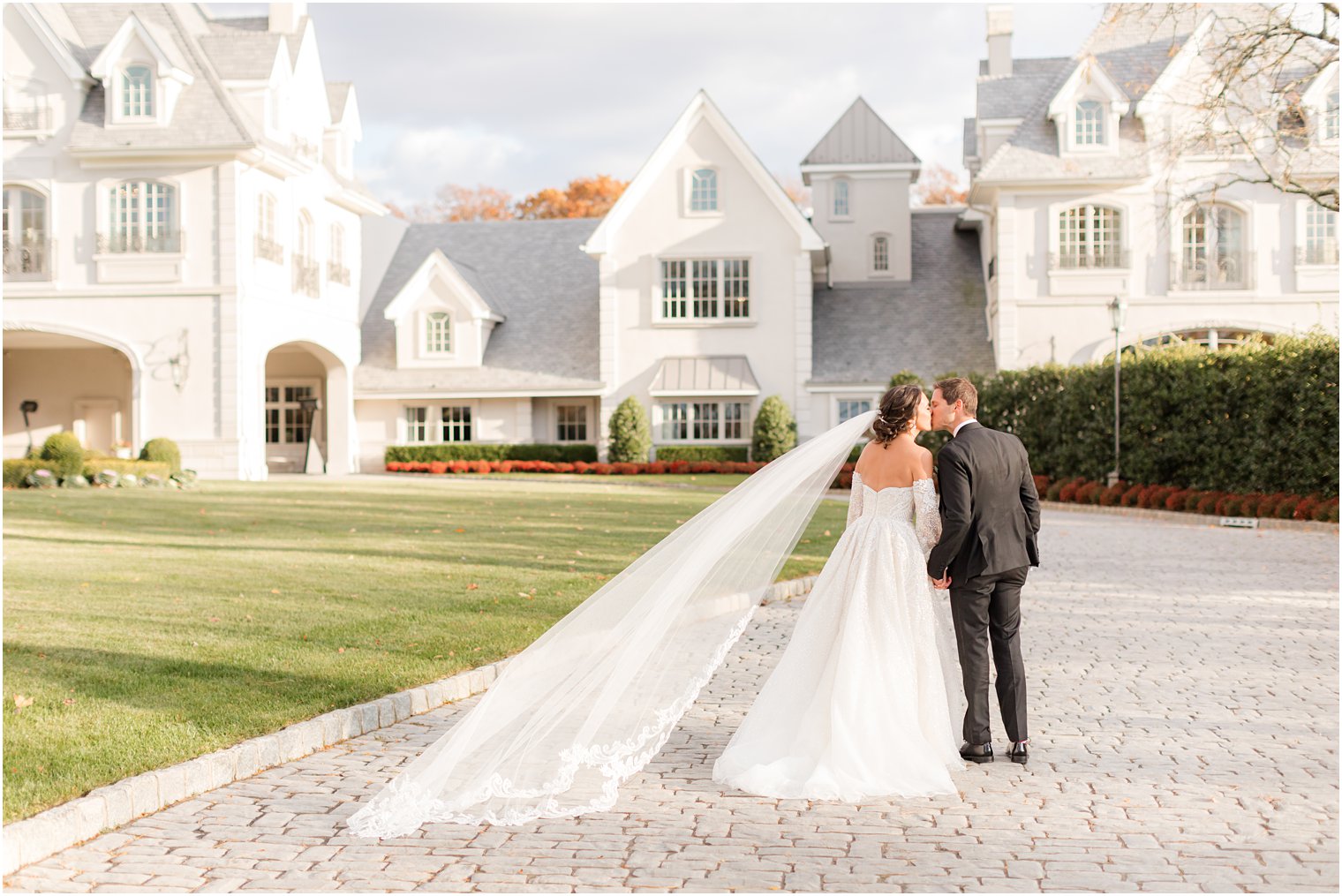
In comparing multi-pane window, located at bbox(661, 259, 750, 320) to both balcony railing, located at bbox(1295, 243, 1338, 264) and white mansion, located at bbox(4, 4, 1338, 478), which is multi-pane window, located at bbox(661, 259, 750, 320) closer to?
white mansion, located at bbox(4, 4, 1338, 478)

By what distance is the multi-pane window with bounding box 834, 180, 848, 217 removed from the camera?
1679 inches

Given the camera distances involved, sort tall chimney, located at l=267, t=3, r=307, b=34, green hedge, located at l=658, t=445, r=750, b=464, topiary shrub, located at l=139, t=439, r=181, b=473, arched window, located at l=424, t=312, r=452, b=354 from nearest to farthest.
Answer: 1. topiary shrub, located at l=139, t=439, r=181, b=473
2. tall chimney, located at l=267, t=3, r=307, b=34
3. green hedge, located at l=658, t=445, r=750, b=464
4. arched window, located at l=424, t=312, r=452, b=354

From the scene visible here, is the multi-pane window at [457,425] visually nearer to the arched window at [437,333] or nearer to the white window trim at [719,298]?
the arched window at [437,333]

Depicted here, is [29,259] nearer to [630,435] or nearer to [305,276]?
[305,276]

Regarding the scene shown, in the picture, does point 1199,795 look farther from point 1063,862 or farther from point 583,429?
point 583,429

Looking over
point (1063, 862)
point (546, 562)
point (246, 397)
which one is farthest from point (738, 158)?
point (1063, 862)

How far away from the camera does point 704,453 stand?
3812cm

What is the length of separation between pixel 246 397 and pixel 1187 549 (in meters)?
24.0

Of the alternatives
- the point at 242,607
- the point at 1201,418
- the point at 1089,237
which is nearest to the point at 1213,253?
the point at 1089,237

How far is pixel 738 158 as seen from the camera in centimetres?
3850

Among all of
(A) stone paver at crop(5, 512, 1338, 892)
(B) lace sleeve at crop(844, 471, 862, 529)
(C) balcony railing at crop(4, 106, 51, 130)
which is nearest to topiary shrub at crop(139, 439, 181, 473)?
(C) balcony railing at crop(4, 106, 51, 130)

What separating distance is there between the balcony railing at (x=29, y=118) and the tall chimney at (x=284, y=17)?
23.8 feet

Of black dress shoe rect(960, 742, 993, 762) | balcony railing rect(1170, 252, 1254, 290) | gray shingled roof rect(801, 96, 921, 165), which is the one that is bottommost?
black dress shoe rect(960, 742, 993, 762)

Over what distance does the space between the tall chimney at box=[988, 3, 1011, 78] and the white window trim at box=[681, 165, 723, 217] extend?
9.97 meters
